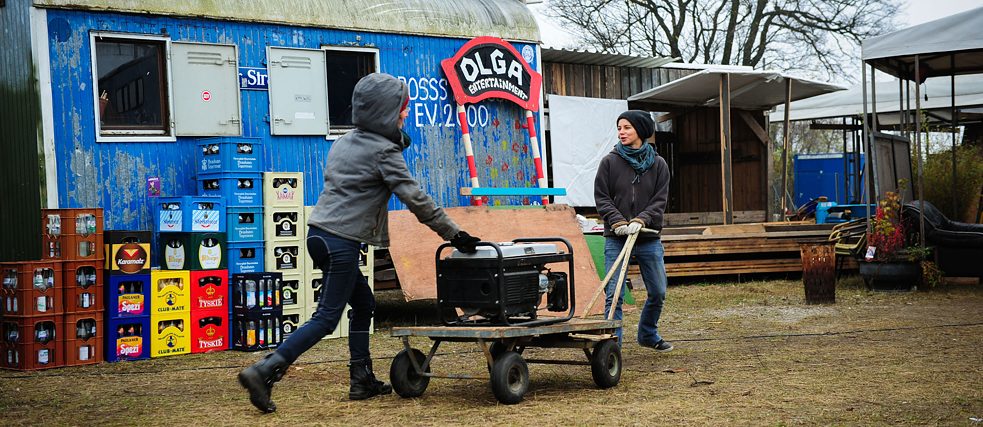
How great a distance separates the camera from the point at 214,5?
1130 cm

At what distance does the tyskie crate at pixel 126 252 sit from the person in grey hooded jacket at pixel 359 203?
11.3 feet

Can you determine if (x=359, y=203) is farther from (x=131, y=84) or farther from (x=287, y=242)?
(x=131, y=84)

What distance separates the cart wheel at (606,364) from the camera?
651cm

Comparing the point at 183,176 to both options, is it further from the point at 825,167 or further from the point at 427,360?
the point at 825,167

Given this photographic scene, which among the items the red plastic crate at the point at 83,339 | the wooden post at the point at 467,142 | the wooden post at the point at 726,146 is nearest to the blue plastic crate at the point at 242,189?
the red plastic crate at the point at 83,339

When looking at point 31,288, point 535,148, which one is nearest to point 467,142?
point 535,148

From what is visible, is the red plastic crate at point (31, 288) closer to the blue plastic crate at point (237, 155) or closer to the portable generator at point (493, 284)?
the blue plastic crate at point (237, 155)

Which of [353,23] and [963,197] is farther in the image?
[963,197]

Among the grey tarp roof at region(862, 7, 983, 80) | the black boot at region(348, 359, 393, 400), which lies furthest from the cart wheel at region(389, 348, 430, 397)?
the grey tarp roof at region(862, 7, 983, 80)

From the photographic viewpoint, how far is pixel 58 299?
849cm

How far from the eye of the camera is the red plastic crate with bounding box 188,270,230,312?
364 inches

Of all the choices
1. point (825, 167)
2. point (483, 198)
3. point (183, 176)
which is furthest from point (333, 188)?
point (825, 167)

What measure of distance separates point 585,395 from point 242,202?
14.8 ft

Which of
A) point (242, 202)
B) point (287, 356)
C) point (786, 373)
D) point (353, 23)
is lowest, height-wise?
point (786, 373)
